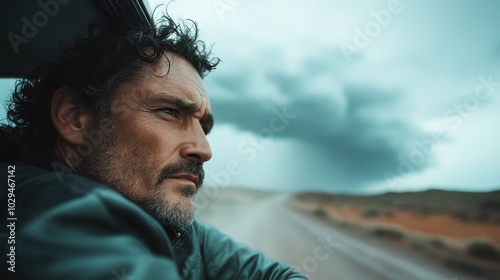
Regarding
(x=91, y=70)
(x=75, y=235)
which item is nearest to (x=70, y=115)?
(x=91, y=70)

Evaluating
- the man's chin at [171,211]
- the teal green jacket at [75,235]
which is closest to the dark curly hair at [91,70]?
the man's chin at [171,211]

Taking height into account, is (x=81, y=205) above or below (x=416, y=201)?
below

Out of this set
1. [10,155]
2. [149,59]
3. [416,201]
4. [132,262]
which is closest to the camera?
[132,262]

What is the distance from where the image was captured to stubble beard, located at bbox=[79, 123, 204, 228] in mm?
1037

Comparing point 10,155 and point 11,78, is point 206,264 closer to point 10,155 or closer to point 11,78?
point 10,155

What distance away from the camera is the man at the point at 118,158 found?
16.9 inches

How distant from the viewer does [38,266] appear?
413 millimetres

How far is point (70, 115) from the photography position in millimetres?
1229

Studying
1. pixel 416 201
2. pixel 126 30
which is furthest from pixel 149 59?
pixel 416 201

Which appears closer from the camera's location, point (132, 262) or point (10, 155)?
point (132, 262)

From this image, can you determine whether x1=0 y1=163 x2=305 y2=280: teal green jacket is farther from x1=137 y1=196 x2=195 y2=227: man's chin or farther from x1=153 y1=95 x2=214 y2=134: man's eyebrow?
x1=153 y1=95 x2=214 y2=134: man's eyebrow

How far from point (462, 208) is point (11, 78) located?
293 cm

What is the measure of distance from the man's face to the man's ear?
0.11 metres

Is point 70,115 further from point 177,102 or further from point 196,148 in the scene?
point 196,148
